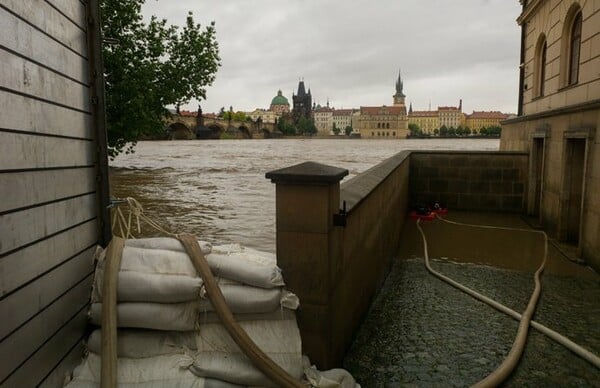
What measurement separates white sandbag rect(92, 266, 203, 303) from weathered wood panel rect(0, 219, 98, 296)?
40 cm

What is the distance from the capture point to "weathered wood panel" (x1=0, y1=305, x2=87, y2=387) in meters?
2.41

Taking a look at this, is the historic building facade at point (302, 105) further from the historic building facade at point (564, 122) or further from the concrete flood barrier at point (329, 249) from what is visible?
the concrete flood barrier at point (329, 249)

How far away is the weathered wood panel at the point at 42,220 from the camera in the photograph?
2.34m

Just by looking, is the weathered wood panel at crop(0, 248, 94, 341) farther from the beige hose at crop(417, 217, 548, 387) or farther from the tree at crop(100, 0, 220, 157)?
the tree at crop(100, 0, 220, 157)

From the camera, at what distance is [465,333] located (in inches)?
185

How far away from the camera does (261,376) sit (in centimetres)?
286

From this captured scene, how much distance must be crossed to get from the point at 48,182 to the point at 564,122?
8842 mm

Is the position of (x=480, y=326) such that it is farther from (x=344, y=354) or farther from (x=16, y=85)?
(x=16, y=85)

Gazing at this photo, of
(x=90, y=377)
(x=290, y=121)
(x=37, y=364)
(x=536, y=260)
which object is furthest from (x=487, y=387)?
(x=290, y=121)

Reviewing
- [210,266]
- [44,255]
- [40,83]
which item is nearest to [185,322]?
[210,266]

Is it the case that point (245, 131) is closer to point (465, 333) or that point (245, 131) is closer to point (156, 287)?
point (465, 333)

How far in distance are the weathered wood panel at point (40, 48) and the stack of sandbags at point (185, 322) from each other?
1.24m

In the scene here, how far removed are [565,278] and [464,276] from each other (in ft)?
4.57

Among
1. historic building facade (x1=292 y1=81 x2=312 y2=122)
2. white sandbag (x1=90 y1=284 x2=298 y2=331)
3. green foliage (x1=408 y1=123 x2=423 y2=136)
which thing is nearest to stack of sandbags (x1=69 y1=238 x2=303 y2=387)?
white sandbag (x1=90 y1=284 x2=298 y2=331)
